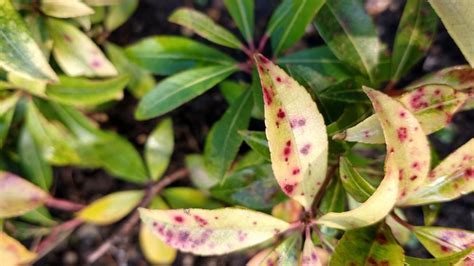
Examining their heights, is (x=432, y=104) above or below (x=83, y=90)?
above

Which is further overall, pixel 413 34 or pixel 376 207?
pixel 413 34

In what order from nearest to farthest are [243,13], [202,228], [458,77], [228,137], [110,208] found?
1. [202,228]
2. [458,77]
3. [228,137]
4. [243,13]
5. [110,208]

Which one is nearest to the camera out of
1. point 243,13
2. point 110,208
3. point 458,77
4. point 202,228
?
point 202,228

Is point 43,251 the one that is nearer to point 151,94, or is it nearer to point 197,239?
point 151,94

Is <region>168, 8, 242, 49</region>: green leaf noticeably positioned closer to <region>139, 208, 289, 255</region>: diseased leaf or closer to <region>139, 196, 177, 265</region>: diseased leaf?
<region>139, 208, 289, 255</region>: diseased leaf

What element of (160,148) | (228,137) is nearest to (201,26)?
(228,137)

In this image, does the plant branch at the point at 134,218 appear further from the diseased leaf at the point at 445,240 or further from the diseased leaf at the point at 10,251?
the diseased leaf at the point at 445,240

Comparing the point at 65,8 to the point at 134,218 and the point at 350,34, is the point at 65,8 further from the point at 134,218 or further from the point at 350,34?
the point at 134,218
